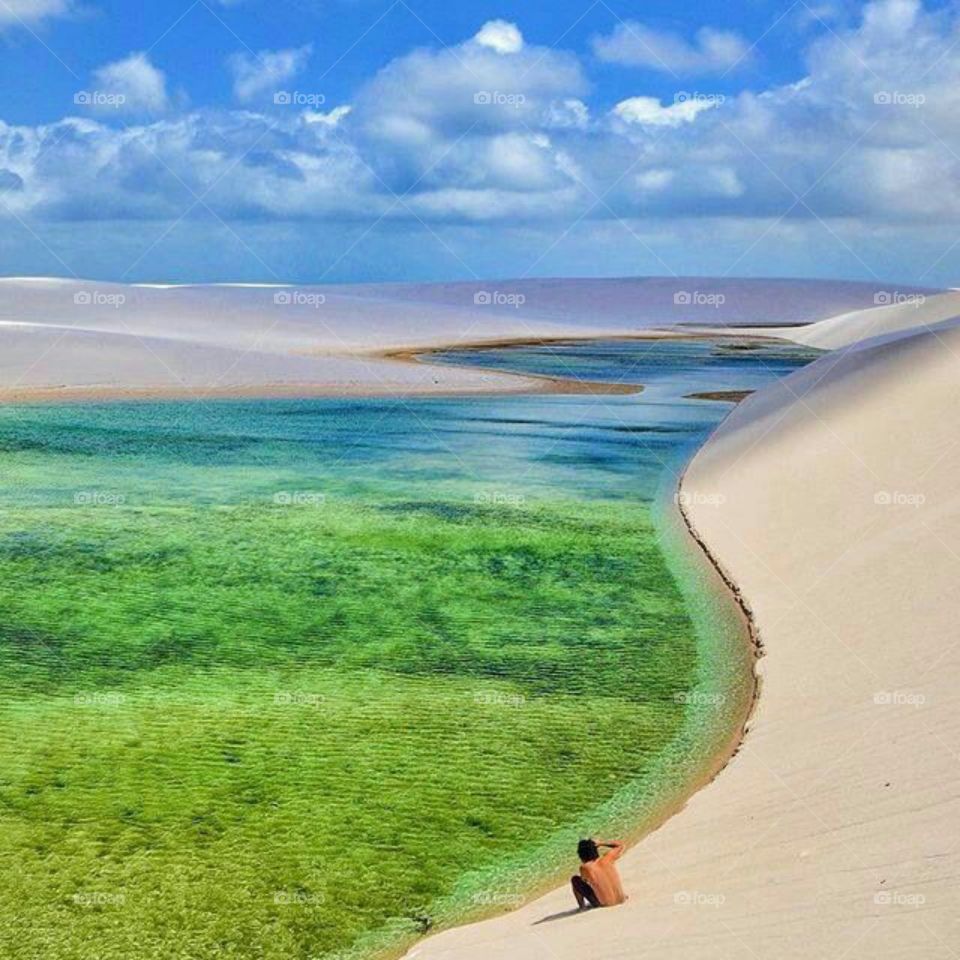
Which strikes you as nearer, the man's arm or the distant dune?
the man's arm

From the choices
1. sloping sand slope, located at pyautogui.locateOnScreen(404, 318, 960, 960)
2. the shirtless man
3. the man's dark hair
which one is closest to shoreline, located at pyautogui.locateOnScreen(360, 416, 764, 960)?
sloping sand slope, located at pyautogui.locateOnScreen(404, 318, 960, 960)

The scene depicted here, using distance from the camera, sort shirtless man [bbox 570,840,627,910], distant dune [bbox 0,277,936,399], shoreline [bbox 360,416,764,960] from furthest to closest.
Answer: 1. distant dune [bbox 0,277,936,399]
2. shoreline [bbox 360,416,764,960]
3. shirtless man [bbox 570,840,627,910]

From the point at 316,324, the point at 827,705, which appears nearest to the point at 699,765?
the point at 827,705

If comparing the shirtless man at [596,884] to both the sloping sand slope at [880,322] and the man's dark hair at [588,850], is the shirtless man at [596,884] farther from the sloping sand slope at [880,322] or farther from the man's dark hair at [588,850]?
the sloping sand slope at [880,322]

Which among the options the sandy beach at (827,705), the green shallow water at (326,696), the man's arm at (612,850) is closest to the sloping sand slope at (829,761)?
the sandy beach at (827,705)

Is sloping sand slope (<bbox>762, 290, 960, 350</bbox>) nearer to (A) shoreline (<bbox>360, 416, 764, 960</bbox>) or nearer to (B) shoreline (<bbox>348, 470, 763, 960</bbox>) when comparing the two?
(A) shoreline (<bbox>360, 416, 764, 960</bbox>)

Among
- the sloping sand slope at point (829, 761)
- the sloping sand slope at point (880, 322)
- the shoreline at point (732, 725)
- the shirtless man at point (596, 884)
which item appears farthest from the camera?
the sloping sand slope at point (880, 322)
